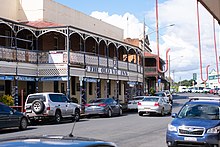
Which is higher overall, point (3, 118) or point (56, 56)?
point (56, 56)

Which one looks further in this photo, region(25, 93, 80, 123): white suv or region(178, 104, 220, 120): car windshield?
region(25, 93, 80, 123): white suv

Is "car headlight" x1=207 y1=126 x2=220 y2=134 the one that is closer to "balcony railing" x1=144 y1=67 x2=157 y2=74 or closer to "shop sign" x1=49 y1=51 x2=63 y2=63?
"shop sign" x1=49 y1=51 x2=63 y2=63

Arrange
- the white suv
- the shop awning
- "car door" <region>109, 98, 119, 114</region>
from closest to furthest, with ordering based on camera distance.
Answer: the shop awning, the white suv, "car door" <region>109, 98, 119, 114</region>

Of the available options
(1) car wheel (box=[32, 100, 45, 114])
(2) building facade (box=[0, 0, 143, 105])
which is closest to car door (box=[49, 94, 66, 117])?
(1) car wheel (box=[32, 100, 45, 114])

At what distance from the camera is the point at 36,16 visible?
35750mm

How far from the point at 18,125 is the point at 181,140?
10.1 metres

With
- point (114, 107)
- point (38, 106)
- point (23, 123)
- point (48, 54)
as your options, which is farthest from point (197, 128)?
point (48, 54)

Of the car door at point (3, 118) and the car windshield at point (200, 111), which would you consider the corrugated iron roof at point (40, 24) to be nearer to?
the car door at point (3, 118)

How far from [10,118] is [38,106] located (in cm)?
401

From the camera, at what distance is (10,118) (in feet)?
62.7

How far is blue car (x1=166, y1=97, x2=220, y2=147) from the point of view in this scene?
11.7 m

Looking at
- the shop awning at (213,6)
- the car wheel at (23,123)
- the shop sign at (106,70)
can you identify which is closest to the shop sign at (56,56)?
the shop sign at (106,70)

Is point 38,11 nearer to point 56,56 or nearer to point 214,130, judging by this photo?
point 56,56

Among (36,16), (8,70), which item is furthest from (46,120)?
(36,16)
